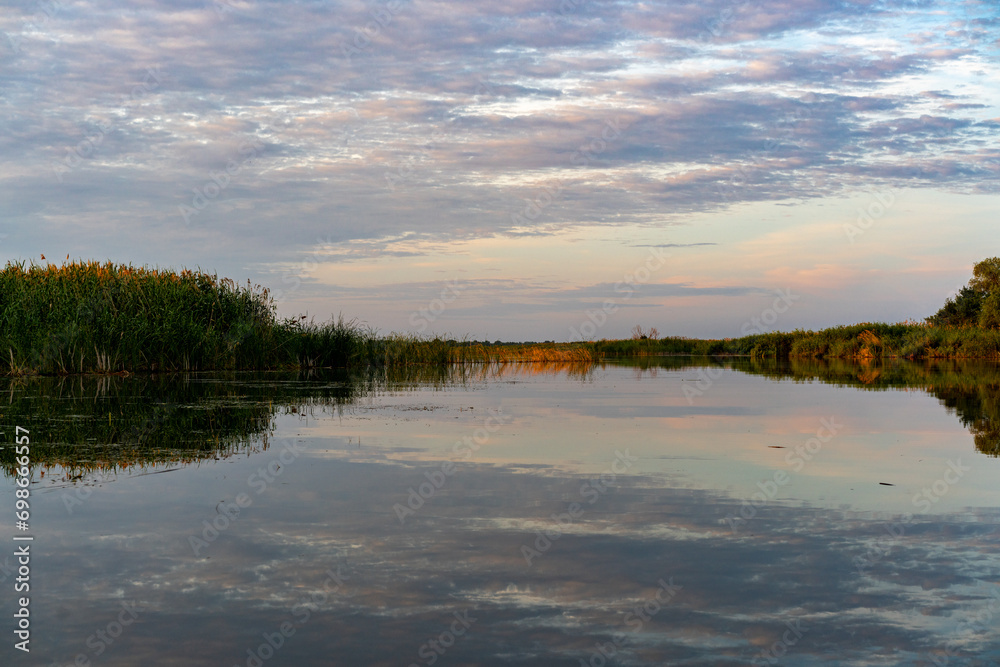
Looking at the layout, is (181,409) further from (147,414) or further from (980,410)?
(980,410)

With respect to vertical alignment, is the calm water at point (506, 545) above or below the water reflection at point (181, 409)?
below

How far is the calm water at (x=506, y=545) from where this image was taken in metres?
2.87

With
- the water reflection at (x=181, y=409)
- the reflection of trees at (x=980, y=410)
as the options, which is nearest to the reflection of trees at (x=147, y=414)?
the water reflection at (x=181, y=409)

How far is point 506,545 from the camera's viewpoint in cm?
407

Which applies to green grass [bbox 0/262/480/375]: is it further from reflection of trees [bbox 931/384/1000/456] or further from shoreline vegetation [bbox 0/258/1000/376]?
reflection of trees [bbox 931/384/1000/456]

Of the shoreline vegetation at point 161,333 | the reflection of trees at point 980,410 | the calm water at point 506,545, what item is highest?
the shoreline vegetation at point 161,333

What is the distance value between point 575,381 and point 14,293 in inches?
506

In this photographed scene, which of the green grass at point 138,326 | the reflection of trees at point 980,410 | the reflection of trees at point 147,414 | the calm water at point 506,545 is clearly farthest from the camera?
the green grass at point 138,326

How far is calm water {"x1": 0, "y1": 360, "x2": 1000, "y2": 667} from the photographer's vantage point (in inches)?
113

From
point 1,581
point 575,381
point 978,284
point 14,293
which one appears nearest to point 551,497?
point 1,581

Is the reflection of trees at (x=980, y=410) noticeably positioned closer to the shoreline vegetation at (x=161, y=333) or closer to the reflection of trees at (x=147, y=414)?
the reflection of trees at (x=147, y=414)

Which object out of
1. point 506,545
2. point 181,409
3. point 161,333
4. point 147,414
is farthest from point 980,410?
point 161,333

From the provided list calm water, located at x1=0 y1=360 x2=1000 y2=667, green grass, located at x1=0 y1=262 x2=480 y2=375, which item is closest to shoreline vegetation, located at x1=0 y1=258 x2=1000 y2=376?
green grass, located at x1=0 y1=262 x2=480 y2=375

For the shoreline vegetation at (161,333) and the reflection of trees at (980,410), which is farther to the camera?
the shoreline vegetation at (161,333)
